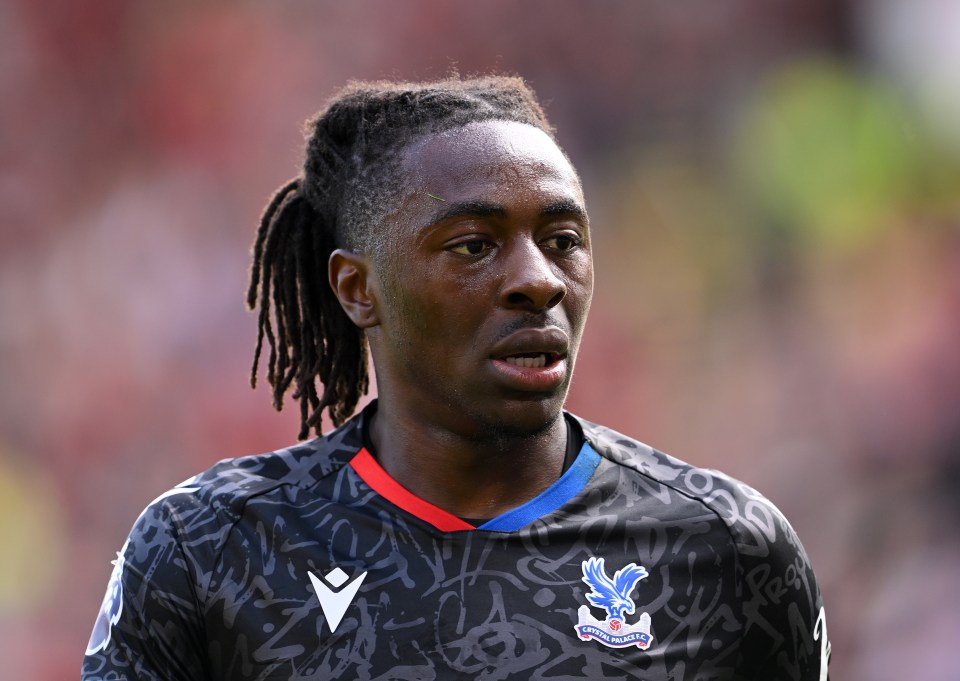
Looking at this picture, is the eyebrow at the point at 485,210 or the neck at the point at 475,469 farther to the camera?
the neck at the point at 475,469

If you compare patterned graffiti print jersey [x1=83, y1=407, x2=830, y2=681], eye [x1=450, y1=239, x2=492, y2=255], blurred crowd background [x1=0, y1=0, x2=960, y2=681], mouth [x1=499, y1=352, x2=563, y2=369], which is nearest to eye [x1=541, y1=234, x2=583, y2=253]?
eye [x1=450, y1=239, x2=492, y2=255]

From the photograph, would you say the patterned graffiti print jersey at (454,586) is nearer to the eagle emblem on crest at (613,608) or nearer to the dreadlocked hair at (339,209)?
the eagle emblem on crest at (613,608)

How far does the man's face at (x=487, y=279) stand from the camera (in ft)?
8.71

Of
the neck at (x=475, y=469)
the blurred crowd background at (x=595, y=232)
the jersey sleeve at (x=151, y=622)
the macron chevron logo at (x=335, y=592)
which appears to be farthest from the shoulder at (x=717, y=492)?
the blurred crowd background at (x=595, y=232)

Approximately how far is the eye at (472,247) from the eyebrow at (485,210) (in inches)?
2.2

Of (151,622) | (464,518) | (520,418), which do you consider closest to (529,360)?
(520,418)

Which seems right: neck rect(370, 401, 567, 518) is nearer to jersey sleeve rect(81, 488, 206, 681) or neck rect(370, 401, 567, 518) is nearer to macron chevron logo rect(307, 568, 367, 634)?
macron chevron logo rect(307, 568, 367, 634)

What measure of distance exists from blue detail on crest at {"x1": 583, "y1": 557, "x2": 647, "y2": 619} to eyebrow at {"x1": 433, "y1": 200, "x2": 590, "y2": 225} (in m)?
0.74

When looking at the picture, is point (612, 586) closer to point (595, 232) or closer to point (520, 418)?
point (520, 418)

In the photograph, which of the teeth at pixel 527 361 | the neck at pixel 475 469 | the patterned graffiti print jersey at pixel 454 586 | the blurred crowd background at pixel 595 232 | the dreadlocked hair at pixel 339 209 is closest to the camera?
the patterned graffiti print jersey at pixel 454 586

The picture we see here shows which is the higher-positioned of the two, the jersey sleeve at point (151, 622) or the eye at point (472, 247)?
the eye at point (472, 247)

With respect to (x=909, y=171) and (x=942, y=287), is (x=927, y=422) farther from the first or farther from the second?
(x=909, y=171)

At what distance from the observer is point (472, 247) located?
269 cm

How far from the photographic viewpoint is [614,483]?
2.85 metres
